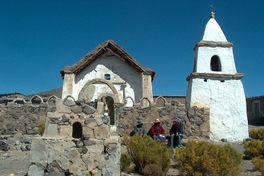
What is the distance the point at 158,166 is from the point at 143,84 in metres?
10.8

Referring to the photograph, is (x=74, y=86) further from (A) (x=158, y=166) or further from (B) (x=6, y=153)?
(A) (x=158, y=166)

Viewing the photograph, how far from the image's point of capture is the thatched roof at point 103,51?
17.0 metres

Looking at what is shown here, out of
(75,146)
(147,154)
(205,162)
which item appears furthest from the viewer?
(147,154)

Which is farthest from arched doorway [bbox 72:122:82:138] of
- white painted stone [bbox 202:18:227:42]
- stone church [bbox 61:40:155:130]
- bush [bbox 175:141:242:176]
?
white painted stone [bbox 202:18:227:42]

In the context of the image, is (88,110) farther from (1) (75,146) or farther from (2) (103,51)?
(2) (103,51)

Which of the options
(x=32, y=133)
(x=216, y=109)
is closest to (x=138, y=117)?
(x=216, y=109)

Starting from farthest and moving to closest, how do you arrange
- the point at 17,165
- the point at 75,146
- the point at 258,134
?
the point at 258,134 < the point at 17,165 < the point at 75,146

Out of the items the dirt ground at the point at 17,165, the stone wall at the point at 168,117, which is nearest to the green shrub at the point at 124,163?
the dirt ground at the point at 17,165

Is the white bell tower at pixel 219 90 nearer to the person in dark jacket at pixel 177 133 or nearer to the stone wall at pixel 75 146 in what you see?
the person in dark jacket at pixel 177 133

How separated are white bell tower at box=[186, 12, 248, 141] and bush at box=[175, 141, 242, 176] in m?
7.53

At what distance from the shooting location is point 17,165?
794 cm

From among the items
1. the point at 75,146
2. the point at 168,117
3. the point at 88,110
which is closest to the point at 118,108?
the point at 168,117

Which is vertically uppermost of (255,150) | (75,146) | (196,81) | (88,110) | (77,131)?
(196,81)

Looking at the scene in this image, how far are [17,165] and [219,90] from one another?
32.1 ft
